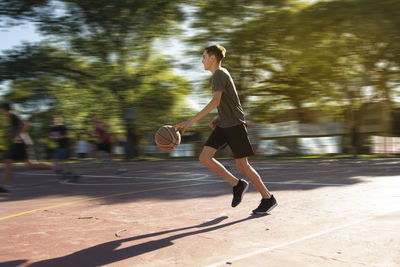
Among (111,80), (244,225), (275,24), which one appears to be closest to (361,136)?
(275,24)

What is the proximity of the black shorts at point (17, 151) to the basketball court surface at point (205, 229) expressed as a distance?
2224 mm

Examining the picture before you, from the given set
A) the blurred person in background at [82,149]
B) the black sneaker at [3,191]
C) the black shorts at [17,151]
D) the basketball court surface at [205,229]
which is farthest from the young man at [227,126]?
the blurred person in background at [82,149]

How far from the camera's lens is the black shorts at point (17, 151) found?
32.9 feet

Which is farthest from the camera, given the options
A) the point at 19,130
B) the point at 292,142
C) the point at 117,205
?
the point at 292,142

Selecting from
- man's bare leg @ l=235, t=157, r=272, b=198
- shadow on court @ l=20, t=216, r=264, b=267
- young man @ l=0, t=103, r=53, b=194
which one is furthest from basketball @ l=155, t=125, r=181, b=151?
young man @ l=0, t=103, r=53, b=194

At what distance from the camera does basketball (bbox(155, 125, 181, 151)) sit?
5637mm

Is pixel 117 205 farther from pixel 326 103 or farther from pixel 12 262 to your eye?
pixel 326 103

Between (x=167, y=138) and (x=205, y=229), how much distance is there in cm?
135

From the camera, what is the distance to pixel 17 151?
10109 mm

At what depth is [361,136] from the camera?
23.0m

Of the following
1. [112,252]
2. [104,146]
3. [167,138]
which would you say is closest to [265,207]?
[167,138]

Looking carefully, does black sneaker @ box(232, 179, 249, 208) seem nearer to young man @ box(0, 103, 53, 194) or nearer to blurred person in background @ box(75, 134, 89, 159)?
young man @ box(0, 103, 53, 194)

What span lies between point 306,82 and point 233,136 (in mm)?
17770

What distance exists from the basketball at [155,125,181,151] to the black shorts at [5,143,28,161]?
5635 mm
